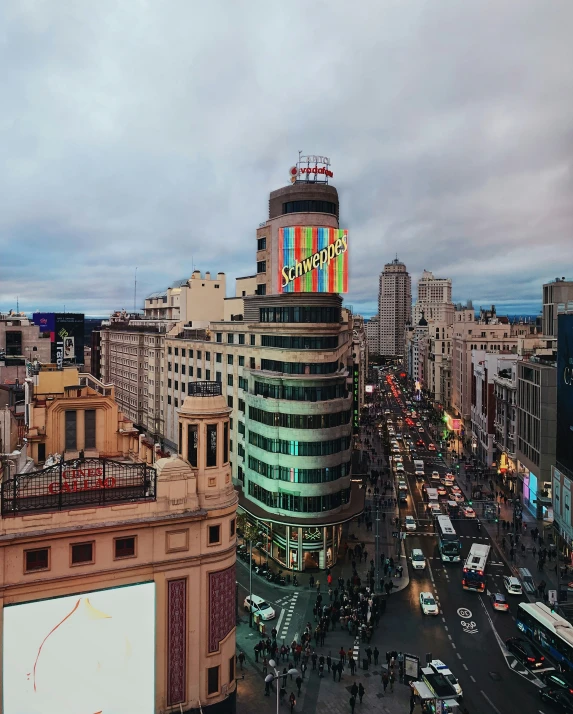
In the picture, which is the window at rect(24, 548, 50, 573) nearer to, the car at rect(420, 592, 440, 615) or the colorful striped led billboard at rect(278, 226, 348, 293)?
the car at rect(420, 592, 440, 615)

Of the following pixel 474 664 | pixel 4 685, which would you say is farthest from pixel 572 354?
pixel 4 685

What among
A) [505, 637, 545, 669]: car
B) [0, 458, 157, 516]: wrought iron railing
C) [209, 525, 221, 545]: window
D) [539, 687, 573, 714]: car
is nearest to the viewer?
[0, 458, 157, 516]: wrought iron railing

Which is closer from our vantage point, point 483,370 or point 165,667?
point 165,667

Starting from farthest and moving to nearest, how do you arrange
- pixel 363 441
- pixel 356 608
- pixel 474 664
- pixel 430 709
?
pixel 363 441 < pixel 356 608 < pixel 474 664 < pixel 430 709

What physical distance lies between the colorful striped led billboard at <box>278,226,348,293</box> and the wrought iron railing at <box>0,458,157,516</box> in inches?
1412

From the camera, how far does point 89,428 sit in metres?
43.3

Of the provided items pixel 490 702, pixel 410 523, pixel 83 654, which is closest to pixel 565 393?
pixel 410 523

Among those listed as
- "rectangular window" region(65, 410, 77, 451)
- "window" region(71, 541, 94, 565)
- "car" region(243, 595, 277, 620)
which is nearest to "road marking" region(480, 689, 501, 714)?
"car" region(243, 595, 277, 620)

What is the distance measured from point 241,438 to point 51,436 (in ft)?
107

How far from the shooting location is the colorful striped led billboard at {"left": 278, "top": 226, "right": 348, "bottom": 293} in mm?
63844

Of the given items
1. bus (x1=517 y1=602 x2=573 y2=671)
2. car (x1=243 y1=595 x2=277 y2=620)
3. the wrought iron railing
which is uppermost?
the wrought iron railing

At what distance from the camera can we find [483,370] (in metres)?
111

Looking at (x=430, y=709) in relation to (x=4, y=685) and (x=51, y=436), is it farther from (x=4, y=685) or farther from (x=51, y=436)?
(x=51, y=436)

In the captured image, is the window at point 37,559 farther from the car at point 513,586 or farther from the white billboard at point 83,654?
the car at point 513,586
